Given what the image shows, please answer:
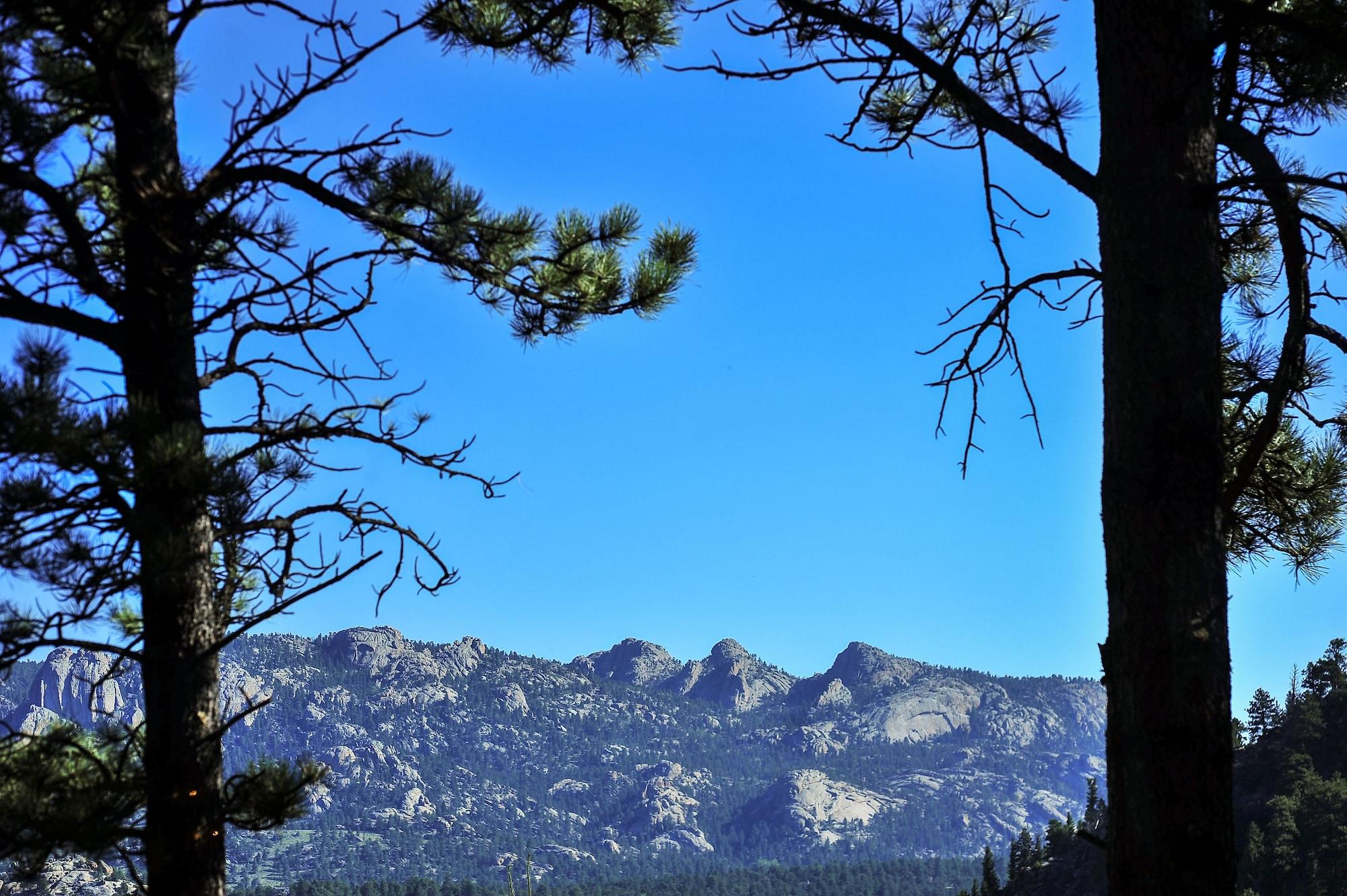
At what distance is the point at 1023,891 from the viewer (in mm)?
80438

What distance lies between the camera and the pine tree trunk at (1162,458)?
3.99 metres

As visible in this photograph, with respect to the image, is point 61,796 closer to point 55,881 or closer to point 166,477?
point 55,881

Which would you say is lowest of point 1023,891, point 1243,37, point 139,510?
point 1023,891

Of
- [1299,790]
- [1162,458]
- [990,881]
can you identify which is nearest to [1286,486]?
[1162,458]

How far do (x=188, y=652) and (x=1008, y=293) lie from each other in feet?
12.6

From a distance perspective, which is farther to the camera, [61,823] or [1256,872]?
[1256,872]

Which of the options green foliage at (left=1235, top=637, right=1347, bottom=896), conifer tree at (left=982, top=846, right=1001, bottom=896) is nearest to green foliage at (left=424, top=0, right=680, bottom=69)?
green foliage at (left=1235, top=637, right=1347, bottom=896)

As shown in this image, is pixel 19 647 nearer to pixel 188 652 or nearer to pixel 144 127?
pixel 188 652

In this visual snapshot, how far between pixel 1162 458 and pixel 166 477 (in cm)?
381

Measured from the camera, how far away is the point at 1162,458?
417cm

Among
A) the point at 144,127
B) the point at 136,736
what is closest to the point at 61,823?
the point at 136,736

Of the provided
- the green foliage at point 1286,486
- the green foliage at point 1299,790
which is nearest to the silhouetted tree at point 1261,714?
the green foliage at point 1299,790

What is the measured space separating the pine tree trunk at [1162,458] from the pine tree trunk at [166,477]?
359cm

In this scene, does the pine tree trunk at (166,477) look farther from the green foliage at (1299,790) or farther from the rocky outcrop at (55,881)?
the green foliage at (1299,790)
